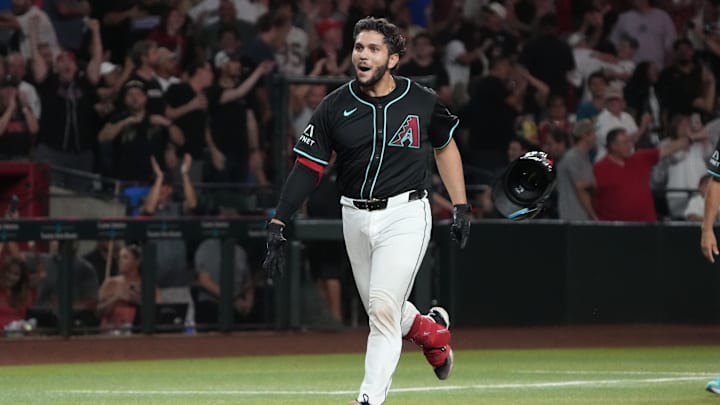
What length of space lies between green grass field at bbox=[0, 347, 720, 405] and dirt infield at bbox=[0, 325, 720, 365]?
0.66 m

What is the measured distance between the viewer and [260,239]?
52.5ft

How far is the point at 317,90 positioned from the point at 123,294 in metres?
3.13

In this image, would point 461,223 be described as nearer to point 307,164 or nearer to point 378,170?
point 378,170

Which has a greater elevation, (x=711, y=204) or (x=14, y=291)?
(x=711, y=204)

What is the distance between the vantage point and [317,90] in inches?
638

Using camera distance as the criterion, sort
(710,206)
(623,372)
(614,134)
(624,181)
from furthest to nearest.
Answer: (624,181)
(614,134)
(623,372)
(710,206)

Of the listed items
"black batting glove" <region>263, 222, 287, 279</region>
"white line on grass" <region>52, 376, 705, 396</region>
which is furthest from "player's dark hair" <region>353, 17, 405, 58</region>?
"white line on grass" <region>52, 376, 705, 396</region>

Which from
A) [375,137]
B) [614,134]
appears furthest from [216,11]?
[375,137]

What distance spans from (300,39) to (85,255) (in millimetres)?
4134

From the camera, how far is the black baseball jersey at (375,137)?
26.2 ft

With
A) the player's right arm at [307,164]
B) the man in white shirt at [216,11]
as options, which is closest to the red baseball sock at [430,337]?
the player's right arm at [307,164]

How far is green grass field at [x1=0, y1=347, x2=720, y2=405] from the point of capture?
376 inches

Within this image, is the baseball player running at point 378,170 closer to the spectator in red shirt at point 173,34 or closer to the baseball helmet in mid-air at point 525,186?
the baseball helmet in mid-air at point 525,186

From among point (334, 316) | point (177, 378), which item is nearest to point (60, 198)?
point (334, 316)
